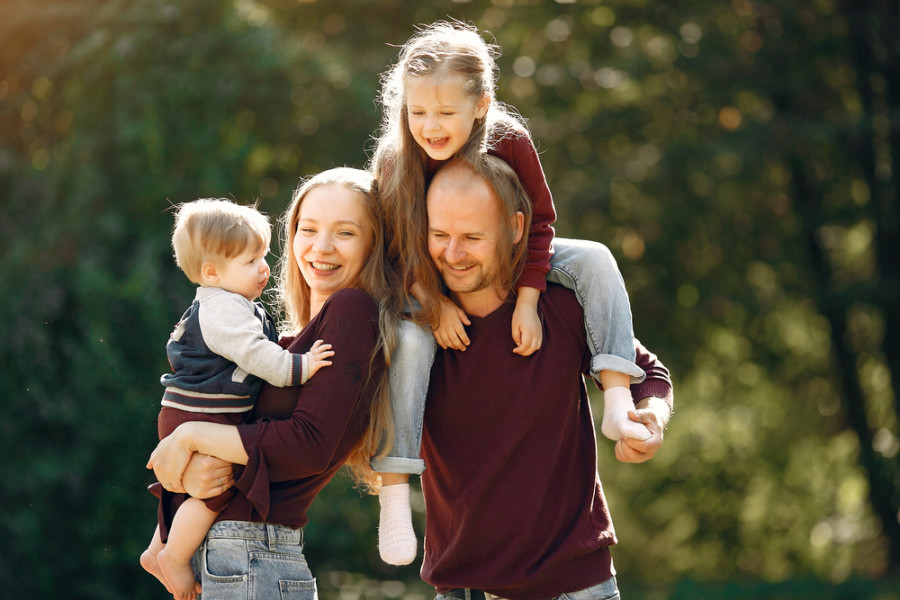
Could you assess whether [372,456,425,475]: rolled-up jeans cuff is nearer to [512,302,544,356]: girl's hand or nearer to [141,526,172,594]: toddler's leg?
[512,302,544,356]: girl's hand

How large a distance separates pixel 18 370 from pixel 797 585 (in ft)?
27.2

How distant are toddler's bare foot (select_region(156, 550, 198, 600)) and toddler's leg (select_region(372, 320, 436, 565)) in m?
0.48

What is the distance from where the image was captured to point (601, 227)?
33.2 ft

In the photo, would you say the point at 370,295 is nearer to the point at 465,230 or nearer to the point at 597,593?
the point at 465,230

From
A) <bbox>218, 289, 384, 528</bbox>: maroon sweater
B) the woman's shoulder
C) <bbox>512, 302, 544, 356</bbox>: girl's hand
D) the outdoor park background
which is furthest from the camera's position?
the outdoor park background

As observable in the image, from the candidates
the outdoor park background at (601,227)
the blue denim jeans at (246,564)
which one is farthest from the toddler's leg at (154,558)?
the outdoor park background at (601,227)

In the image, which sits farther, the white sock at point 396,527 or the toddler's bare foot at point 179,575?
the white sock at point 396,527

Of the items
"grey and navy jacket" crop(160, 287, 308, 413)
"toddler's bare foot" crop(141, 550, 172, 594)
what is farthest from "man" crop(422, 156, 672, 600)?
"toddler's bare foot" crop(141, 550, 172, 594)

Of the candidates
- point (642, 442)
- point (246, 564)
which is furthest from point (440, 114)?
point (246, 564)

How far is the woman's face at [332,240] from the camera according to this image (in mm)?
2748

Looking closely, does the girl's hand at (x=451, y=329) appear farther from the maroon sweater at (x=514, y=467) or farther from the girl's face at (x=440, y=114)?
the girl's face at (x=440, y=114)

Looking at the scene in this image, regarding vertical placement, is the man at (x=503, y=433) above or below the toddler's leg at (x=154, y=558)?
above

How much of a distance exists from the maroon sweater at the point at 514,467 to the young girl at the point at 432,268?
63mm

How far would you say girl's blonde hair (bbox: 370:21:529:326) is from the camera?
275cm
